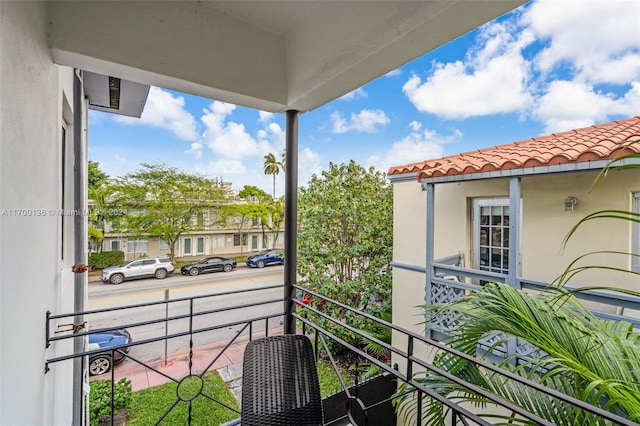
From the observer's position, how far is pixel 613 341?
0.95 m

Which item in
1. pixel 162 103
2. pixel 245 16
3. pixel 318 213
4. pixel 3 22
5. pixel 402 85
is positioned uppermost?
pixel 402 85

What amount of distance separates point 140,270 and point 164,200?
1.89 m

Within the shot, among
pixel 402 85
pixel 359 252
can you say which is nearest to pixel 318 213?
pixel 359 252

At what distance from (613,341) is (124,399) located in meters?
5.52

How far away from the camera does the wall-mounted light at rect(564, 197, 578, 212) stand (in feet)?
9.98

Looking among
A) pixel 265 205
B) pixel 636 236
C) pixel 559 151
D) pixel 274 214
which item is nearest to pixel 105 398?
pixel 274 214

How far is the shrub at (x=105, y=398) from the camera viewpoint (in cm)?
389

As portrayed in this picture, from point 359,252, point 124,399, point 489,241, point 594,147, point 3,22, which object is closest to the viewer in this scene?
point 3,22

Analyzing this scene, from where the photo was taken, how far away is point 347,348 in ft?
6.69

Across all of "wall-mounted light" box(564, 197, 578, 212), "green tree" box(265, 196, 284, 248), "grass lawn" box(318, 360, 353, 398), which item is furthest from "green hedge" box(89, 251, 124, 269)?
"wall-mounted light" box(564, 197, 578, 212)

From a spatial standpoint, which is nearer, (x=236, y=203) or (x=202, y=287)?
(x=202, y=287)

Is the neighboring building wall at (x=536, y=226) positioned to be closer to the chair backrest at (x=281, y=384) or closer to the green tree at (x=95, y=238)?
the chair backrest at (x=281, y=384)

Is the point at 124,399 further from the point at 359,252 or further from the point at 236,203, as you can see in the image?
the point at 236,203

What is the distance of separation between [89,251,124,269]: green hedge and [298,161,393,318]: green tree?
4689 millimetres
